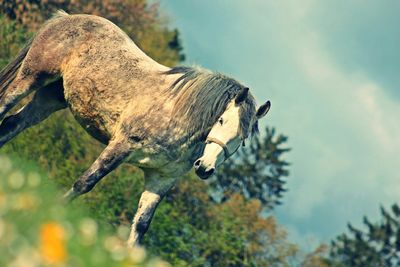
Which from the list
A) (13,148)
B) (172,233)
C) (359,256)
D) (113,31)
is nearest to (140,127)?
(113,31)

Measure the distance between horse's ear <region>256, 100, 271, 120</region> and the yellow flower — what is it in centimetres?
612

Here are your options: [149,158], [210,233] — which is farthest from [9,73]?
[210,233]

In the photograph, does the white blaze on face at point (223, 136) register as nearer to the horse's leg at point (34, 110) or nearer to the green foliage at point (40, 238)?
the horse's leg at point (34, 110)

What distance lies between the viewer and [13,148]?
27938mm

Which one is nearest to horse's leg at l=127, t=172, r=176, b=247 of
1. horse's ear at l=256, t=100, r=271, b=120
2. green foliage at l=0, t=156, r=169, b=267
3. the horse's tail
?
horse's ear at l=256, t=100, r=271, b=120

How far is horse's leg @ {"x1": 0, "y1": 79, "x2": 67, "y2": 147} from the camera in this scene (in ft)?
40.6

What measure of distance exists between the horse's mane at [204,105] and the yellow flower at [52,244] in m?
5.64

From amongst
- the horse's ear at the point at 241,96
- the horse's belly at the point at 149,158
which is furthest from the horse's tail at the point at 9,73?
the horse's ear at the point at 241,96

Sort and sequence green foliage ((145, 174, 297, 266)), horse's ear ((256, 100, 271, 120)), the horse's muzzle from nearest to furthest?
the horse's muzzle < horse's ear ((256, 100, 271, 120)) < green foliage ((145, 174, 297, 266))

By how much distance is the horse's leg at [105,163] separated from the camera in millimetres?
10734

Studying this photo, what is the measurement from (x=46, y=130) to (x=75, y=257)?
85.6ft

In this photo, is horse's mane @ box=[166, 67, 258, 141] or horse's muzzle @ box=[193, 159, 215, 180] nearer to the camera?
horse's muzzle @ box=[193, 159, 215, 180]

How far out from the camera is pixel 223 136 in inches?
410

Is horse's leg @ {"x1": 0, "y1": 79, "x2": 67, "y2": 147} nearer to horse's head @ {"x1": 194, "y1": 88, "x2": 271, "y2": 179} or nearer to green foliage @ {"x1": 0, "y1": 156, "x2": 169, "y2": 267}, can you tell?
horse's head @ {"x1": 194, "y1": 88, "x2": 271, "y2": 179}
